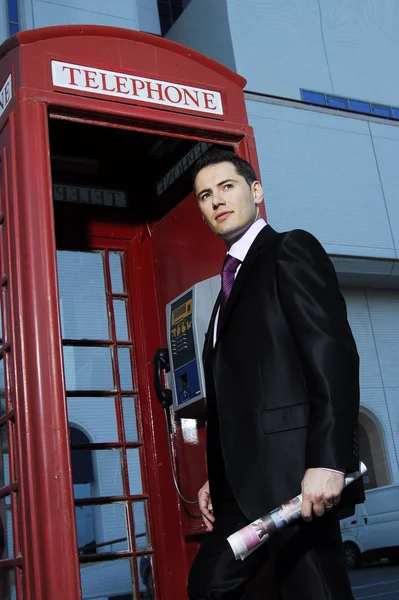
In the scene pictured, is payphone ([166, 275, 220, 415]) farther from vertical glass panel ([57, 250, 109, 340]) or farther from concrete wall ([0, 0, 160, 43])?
concrete wall ([0, 0, 160, 43])

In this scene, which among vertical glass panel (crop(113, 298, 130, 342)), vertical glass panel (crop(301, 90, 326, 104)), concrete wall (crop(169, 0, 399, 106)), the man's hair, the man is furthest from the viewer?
vertical glass panel (crop(301, 90, 326, 104))

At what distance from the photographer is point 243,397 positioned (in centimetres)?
232

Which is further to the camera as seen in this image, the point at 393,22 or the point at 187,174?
the point at 393,22

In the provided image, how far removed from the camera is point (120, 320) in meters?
4.34

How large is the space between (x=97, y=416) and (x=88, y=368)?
0.26 metres

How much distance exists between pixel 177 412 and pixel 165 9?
1782 cm

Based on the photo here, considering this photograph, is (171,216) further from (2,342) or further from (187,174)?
(2,342)

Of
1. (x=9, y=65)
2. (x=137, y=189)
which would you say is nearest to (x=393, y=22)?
(x=137, y=189)

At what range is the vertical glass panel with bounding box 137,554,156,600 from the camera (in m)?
3.98

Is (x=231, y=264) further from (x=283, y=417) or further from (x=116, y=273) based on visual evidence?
(x=116, y=273)

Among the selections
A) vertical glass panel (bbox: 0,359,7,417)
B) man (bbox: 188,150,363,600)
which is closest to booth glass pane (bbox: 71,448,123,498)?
vertical glass panel (bbox: 0,359,7,417)

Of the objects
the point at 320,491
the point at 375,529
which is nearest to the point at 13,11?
the point at 375,529

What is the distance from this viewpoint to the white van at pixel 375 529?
493 inches

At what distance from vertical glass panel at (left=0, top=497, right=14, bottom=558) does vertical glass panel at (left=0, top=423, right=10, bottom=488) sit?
0.08 metres
